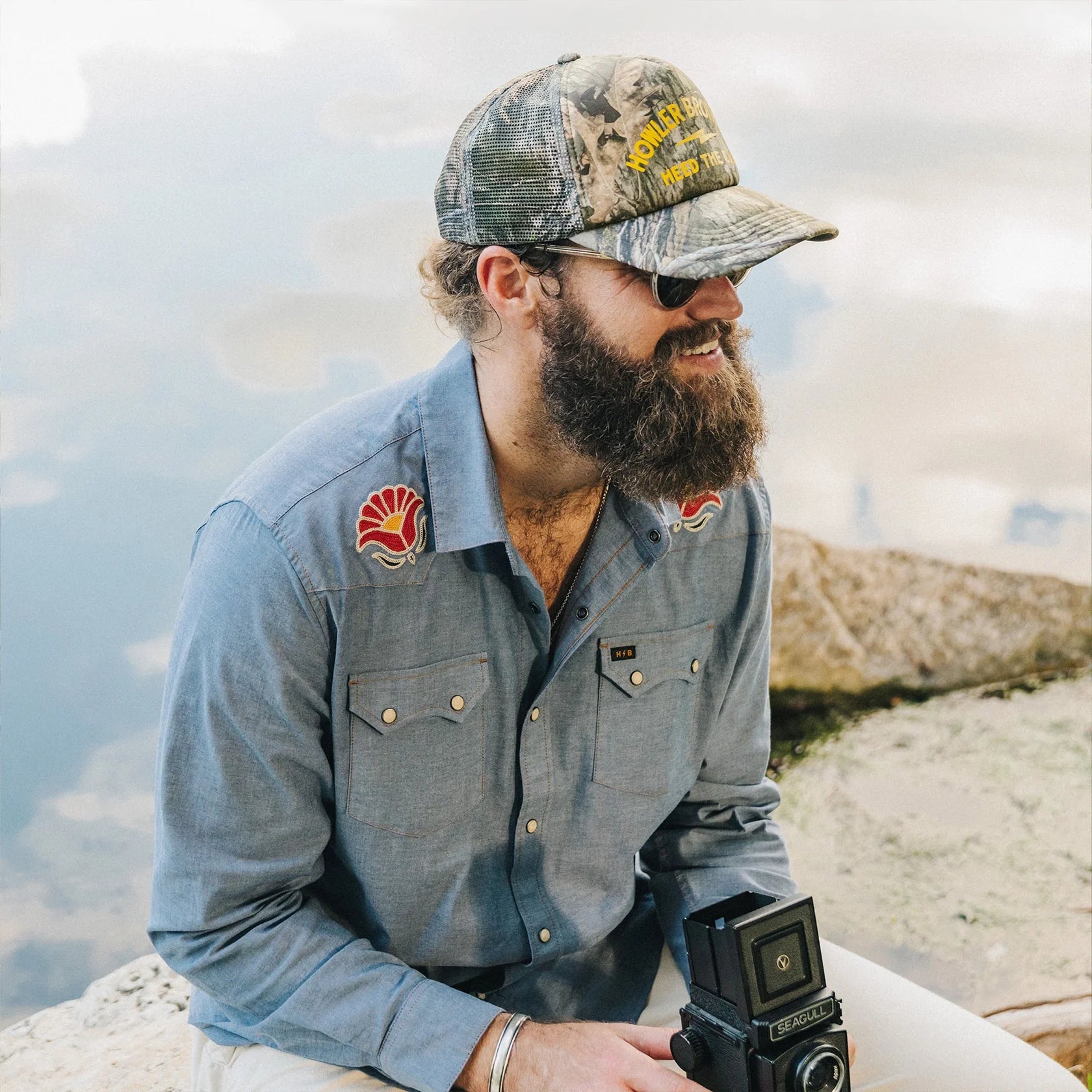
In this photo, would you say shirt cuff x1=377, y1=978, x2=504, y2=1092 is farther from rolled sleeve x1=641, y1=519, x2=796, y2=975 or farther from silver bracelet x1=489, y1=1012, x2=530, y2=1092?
rolled sleeve x1=641, y1=519, x2=796, y2=975

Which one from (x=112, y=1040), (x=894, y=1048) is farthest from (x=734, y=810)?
(x=112, y=1040)

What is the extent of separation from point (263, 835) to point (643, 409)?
66cm

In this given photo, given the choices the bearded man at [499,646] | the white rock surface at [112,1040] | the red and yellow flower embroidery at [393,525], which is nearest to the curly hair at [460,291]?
the bearded man at [499,646]

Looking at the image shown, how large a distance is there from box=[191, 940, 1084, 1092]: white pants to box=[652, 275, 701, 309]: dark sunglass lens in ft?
2.95

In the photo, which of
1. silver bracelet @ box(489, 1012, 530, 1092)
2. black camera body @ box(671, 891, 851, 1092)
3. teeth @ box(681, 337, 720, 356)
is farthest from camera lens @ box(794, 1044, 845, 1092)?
teeth @ box(681, 337, 720, 356)

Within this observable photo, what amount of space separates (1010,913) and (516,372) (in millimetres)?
2138

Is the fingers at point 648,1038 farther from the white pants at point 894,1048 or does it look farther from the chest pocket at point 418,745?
the chest pocket at point 418,745

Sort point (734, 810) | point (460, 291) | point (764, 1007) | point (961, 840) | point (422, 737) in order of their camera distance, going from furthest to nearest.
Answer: point (961, 840) → point (734, 810) → point (460, 291) → point (422, 737) → point (764, 1007)

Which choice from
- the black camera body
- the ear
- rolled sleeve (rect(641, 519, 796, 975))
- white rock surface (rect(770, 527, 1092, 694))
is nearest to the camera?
the black camera body

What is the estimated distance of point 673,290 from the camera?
137 centimetres

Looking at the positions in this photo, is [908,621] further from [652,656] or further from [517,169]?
[517,169]

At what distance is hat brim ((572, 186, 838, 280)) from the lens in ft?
4.31

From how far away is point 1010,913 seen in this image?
290cm

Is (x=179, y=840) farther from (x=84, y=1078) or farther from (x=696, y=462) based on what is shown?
(x=84, y=1078)
